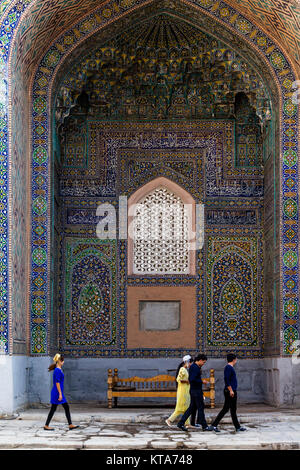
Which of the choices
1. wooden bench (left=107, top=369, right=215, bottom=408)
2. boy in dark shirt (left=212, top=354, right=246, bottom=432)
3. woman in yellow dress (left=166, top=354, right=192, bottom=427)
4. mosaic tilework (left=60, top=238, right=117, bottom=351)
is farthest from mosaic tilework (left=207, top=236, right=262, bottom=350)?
boy in dark shirt (left=212, top=354, right=246, bottom=432)

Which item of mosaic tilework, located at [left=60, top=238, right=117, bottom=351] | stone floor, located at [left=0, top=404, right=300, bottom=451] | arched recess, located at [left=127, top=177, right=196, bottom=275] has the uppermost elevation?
arched recess, located at [left=127, top=177, right=196, bottom=275]

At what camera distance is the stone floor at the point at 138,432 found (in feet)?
21.8

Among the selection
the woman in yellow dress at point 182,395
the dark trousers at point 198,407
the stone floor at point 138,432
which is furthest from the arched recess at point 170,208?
the dark trousers at point 198,407

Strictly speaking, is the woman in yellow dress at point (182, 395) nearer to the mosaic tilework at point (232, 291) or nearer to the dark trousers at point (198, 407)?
the dark trousers at point (198, 407)

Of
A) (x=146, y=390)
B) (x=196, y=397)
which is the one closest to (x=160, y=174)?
(x=146, y=390)

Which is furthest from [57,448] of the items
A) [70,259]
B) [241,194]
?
[241,194]

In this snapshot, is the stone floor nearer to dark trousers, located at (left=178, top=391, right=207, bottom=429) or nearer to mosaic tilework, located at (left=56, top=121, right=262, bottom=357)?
dark trousers, located at (left=178, top=391, right=207, bottom=429)

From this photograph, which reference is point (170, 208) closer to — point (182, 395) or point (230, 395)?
point (182, 395)

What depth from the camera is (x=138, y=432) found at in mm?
7723

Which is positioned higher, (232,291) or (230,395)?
(232,291)

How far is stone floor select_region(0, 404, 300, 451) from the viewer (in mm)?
6645

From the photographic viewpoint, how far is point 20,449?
256 inches

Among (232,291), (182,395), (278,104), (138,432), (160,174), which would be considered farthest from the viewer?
(160,174)

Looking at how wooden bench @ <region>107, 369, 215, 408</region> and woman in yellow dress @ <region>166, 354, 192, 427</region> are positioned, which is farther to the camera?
wooden bench @ <region>107, 369, 215, 408</region>
